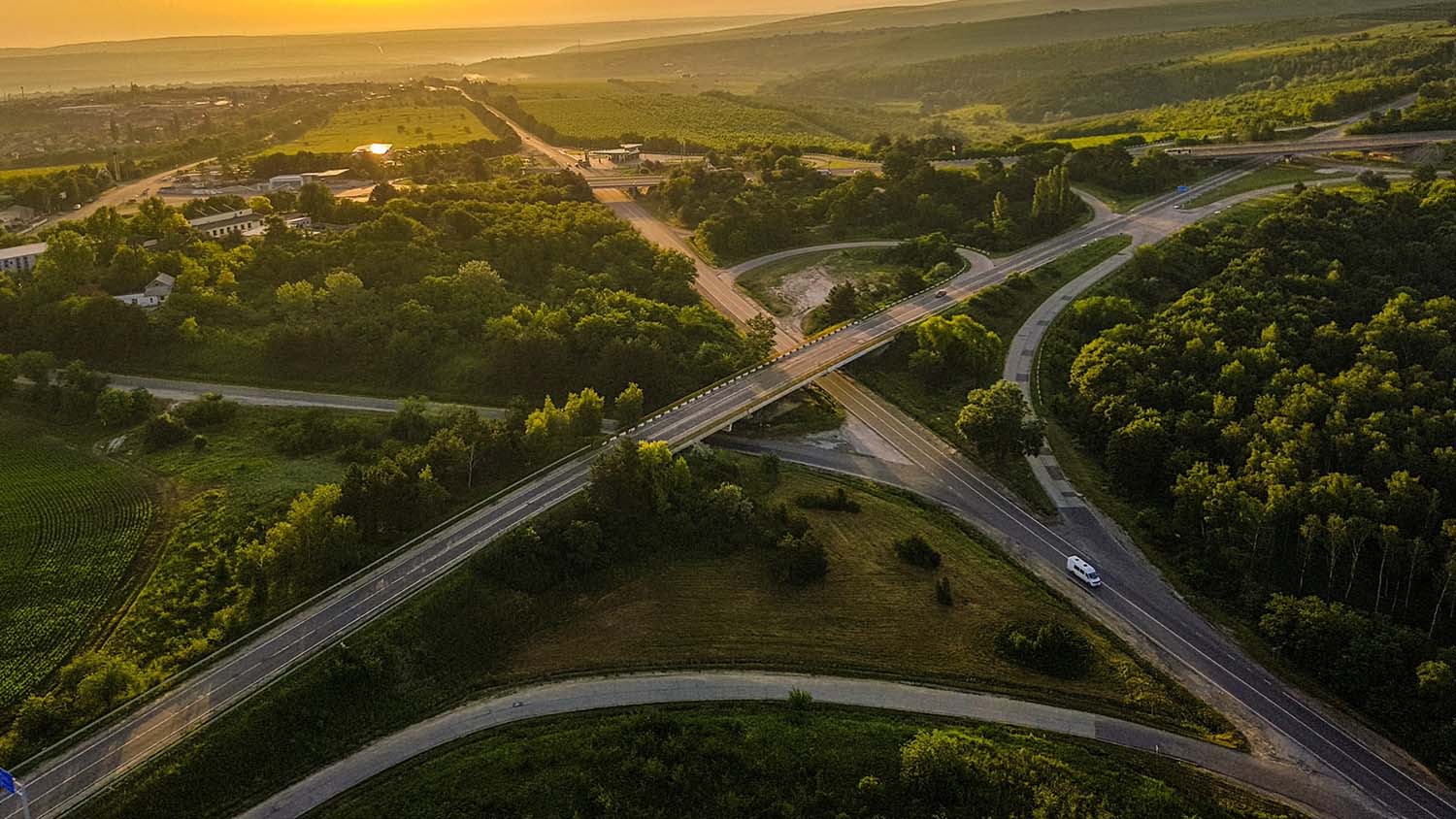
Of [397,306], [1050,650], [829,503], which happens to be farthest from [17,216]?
Answer: [1050,650]

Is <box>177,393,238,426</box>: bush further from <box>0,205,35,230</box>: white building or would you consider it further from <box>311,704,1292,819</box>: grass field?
<box>0,205,35,230</box>: white building

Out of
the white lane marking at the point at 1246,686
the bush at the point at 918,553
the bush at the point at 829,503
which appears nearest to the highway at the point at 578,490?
the white lane marking at the point at 1246,686

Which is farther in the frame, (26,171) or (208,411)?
(26,171)

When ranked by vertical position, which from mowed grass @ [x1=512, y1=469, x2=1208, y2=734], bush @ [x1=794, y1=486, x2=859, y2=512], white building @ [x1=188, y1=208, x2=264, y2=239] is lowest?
mowed grass @ [x1=512, y1=469, x2=1208, y2=734]

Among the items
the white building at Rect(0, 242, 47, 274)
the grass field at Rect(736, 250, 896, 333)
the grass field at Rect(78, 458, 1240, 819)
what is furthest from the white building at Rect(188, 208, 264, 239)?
the grass field at Rect(78, 458, 1240, 819)

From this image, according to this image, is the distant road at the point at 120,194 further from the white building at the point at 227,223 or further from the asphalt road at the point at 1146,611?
the asphalt road at the point at 1146,611

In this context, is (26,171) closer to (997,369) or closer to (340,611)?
(340,611)
